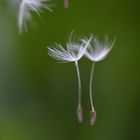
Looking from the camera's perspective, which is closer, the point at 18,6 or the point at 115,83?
the point at 18,6

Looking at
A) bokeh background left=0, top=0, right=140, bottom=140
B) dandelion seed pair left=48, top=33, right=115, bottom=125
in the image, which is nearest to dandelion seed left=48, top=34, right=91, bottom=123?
dandelion seed pair left=48, top=33, right=115, bottom=125

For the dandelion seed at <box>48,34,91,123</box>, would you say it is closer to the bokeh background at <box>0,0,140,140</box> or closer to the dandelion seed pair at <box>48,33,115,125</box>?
the dandelion seed pair at <box>48,33,115,125</box>

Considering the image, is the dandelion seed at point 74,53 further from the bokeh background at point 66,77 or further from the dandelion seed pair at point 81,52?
→ the bokeh background at point 66,77

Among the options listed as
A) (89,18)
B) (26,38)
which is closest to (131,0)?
(89,18)

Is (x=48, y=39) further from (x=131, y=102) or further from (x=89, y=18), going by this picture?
(x=131, y=102)

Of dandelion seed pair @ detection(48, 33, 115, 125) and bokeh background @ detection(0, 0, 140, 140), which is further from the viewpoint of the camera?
bokeh background @ detection(0, 0, 140, 140)

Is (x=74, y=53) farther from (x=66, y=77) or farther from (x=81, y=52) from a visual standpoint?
(x=66, y=77)

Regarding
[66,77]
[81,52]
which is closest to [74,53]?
[81,52]

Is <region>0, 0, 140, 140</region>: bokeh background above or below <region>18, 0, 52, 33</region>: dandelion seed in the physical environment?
below
